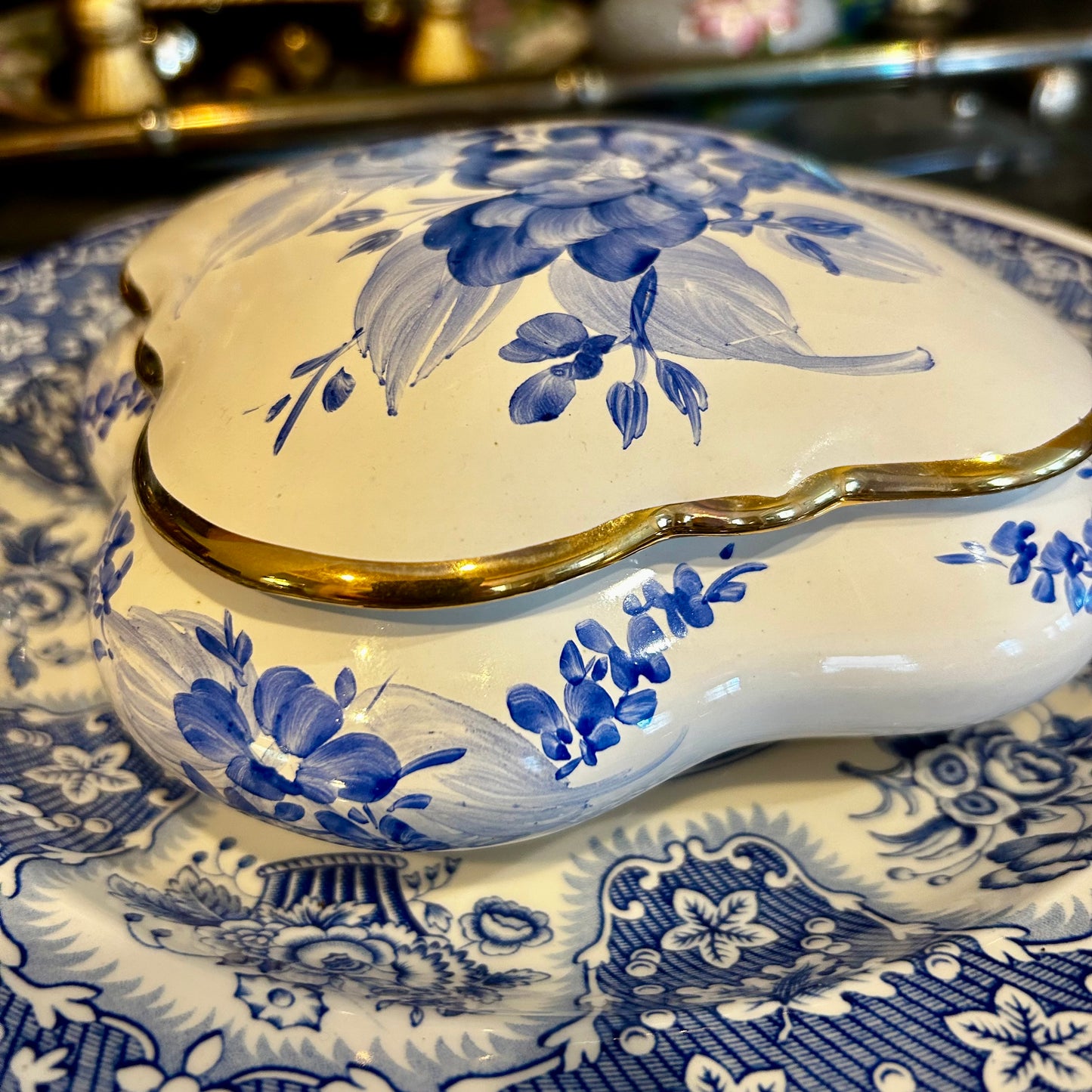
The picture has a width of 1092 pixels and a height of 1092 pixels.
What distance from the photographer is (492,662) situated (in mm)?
449

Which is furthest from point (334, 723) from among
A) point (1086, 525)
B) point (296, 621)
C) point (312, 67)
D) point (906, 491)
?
point (312, 67)

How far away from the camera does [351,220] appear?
1.83ft

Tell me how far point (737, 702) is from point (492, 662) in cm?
13

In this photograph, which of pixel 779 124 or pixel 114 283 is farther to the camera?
pixel 779 124

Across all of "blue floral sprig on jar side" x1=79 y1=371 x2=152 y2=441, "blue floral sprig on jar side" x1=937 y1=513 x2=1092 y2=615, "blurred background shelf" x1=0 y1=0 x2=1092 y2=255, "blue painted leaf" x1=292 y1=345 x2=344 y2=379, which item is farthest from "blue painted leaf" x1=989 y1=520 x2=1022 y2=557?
"blurred background shelf" x1=0 y1=0 x2=1092 y2=255

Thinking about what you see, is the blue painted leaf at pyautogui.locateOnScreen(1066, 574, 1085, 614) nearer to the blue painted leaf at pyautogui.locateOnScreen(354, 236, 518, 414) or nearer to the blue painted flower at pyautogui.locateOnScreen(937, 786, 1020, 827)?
the blue painted flower at pyautogui.locateOnScreen(937, 786, 1020, 827)

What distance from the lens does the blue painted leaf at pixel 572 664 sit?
17.9 inches

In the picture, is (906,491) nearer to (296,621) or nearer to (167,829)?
(296,621)

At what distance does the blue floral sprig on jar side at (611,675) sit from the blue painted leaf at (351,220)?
253 mm

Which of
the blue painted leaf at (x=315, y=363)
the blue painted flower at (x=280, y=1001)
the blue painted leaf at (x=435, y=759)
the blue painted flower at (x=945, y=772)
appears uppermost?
the blue painted leaf at (x=315, y=363)

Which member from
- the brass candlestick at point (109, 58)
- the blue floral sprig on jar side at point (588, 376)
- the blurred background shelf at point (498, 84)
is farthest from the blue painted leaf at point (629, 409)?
the brass candlestick at point (109, 58)

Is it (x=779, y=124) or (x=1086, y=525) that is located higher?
(x=779, y=124)

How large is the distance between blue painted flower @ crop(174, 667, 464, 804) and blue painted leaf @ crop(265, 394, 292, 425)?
115 mm

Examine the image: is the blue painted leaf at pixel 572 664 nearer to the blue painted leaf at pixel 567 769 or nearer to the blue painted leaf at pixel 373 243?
the blue painted leaf at pixel 567 769
